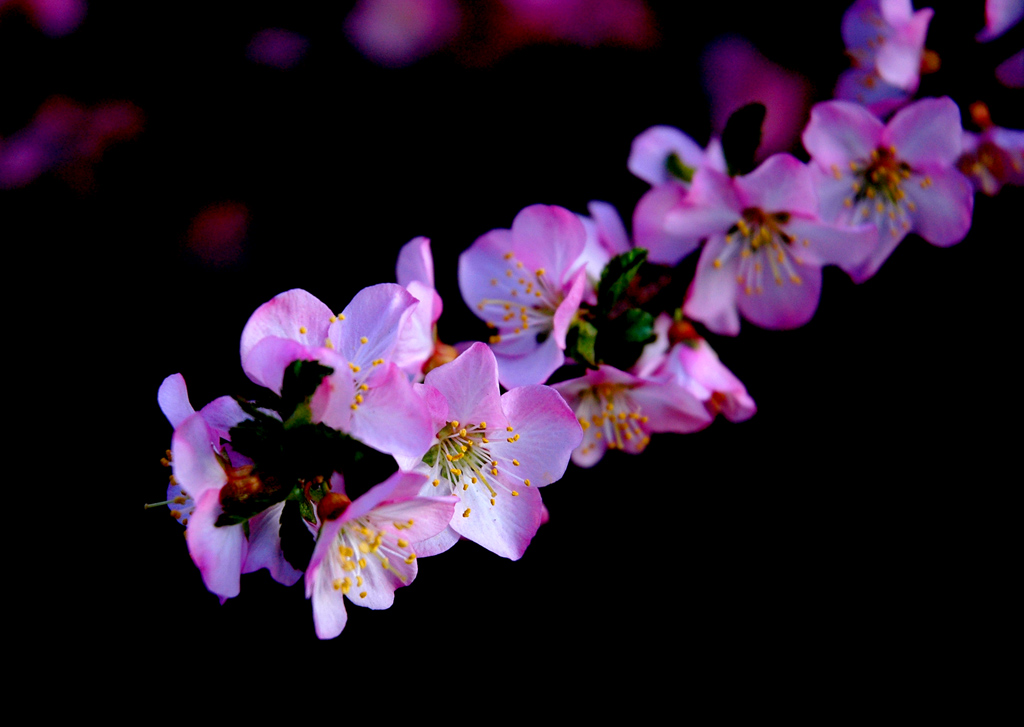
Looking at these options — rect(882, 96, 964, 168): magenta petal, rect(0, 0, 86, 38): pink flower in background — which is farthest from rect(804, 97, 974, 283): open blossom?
rect(0, 0, 86, 38): pink flower in background

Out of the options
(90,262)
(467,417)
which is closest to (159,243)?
(90,262)

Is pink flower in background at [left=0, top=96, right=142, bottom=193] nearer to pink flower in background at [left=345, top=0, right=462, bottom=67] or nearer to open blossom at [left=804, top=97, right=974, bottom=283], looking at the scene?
pink flower in background at [left=345, top=0, right=462, bottom=67]

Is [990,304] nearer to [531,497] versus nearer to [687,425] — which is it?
[687,425]

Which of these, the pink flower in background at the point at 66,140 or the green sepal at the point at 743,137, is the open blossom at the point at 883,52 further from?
the pink flower in background at the point at 66,140

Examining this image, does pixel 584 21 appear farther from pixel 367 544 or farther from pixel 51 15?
pixel 367 544

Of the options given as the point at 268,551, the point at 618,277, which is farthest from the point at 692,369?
the point at 268,551

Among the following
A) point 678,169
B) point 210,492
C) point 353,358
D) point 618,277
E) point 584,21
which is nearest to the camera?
point 210,492

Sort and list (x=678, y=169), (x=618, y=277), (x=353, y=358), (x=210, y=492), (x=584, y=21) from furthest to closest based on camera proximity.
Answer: (x=584, y=21) < (x=678, y=169) < (x=618, y=277) < (x=353, y=358) < (x=210, y=492)
